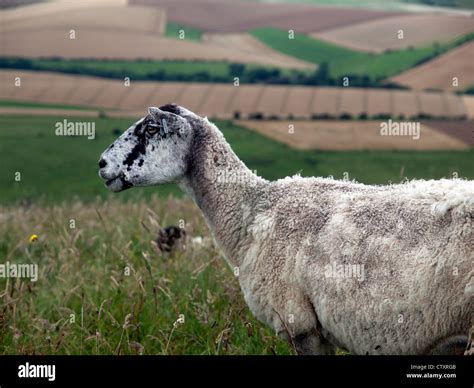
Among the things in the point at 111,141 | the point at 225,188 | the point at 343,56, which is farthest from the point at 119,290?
the point at 343,56

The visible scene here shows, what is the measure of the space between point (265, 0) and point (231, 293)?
2601 centimetres

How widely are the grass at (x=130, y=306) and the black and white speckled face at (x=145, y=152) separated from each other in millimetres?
987

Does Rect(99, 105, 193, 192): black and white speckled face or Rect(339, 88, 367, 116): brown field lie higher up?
Rect(99, 105, 193, 192): black and white speckled face

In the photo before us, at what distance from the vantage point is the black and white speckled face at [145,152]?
293 inches

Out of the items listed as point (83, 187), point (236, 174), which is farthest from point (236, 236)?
point (83, 187)

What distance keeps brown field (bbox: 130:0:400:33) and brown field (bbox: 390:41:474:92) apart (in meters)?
3.33

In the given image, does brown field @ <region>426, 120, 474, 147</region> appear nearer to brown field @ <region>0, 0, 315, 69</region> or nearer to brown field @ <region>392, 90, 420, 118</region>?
brown field @ <region>392, 90, 420, 118</region>

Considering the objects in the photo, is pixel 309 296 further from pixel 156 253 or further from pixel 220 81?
pixel 220 81

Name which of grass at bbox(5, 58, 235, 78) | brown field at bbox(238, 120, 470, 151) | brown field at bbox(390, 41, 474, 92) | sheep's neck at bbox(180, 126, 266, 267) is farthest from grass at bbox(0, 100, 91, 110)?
sheep's neck at bbox(180, 126, 266, 267)

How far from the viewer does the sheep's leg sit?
6.87 metres

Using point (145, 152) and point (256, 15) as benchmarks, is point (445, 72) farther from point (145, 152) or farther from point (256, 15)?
point (145, 152)

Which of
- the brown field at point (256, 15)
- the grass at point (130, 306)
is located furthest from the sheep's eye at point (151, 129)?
the brown field at point (256, 15)

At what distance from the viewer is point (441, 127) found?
31078 millimetres
